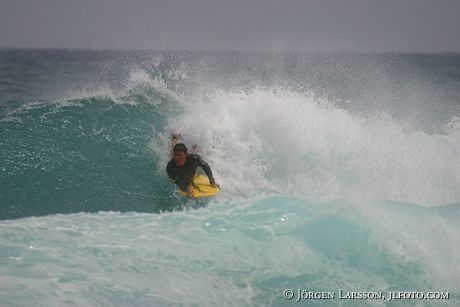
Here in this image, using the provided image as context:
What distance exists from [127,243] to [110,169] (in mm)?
4500

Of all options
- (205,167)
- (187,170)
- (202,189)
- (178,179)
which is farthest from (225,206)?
(178,179)

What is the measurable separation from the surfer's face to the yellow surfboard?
2.06ft

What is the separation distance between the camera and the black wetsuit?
9594 mm

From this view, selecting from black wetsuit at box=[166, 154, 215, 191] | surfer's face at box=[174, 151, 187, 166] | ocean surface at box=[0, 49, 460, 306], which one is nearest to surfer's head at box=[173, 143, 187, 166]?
surfer's face at box=[174, 151, 187, 166]

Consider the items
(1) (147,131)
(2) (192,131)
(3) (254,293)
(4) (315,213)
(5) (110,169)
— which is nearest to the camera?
(3) (254,293)

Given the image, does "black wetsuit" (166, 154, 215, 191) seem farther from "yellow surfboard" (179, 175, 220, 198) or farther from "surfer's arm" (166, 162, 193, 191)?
"yellow surfboard" (179, 175, 220, 198)

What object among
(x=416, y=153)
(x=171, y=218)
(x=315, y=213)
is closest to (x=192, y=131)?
(x=171, y=218)

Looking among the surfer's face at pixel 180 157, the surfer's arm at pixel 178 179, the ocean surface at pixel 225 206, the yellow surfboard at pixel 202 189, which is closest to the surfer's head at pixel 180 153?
the surfer's face at pixel 180 157

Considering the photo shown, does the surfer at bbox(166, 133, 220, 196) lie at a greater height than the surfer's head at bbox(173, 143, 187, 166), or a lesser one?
lesser

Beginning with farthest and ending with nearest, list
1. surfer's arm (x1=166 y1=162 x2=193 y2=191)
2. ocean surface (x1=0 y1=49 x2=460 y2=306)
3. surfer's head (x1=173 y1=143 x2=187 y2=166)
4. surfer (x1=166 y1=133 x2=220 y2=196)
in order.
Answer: surfer's arm (x1=166 y1=162 x2=193 y2=191), surfer (x1=166 y1=133 x2=220 y2=196), surfer's head (x1=173 y1=143 x2=187 y2=166), ocean surface (x1=0 y1=49 x2=460 y2=306)

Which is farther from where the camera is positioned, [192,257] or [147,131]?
[147,131]

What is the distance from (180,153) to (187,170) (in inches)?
22.3

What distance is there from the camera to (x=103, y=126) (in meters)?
13.9

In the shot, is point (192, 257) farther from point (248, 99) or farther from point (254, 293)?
point (248, 99)
